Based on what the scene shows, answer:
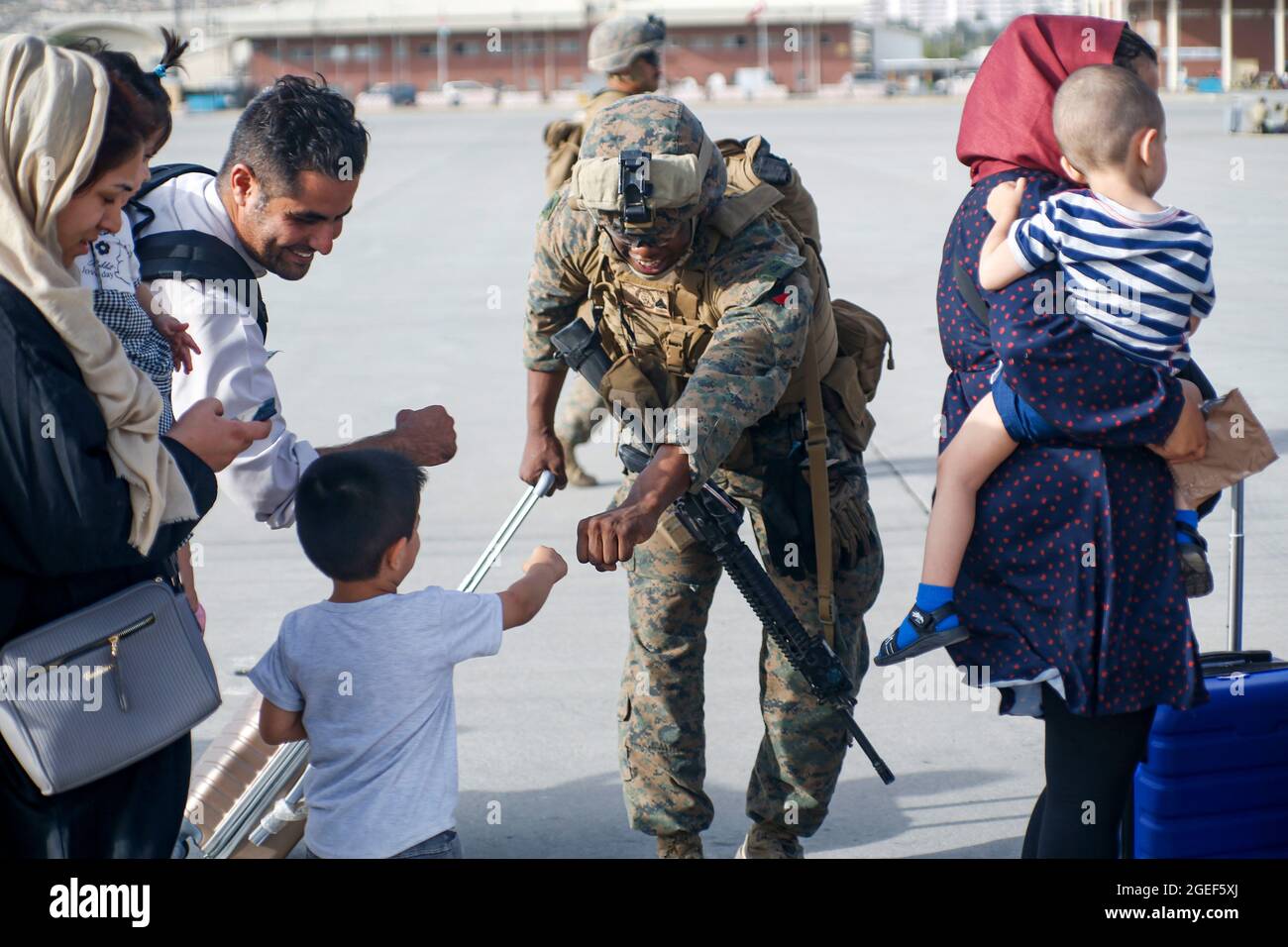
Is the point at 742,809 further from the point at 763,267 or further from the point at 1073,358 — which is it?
the point at 1073,358

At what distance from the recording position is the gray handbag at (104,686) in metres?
1.92

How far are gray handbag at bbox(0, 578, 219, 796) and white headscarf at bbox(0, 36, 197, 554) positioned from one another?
16cm

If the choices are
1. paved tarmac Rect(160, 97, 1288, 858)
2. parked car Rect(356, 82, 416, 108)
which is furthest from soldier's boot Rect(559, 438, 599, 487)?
parked car Rect(356, 82, 416, 108)

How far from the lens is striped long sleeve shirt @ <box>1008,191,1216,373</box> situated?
7.00 ft

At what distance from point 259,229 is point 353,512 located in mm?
676

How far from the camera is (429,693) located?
89.3 inches

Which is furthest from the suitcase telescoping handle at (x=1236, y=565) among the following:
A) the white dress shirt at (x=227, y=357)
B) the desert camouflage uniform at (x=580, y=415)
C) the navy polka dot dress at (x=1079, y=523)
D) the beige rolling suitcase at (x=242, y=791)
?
the desert camouflage uniform at (x=580, y=415)

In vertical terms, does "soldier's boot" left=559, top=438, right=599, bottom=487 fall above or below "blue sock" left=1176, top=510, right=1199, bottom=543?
below

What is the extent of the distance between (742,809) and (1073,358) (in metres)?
1.74

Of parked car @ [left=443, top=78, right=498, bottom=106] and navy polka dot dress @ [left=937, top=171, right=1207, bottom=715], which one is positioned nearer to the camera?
navy polka dot dress @ [left=937, top=171, right=1207, bottom=715]

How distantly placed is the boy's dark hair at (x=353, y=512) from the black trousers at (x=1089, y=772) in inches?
45.0

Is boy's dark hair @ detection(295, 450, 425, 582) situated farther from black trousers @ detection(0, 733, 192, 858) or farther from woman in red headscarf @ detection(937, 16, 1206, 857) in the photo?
woman in red headscarf @ detection(937, 16, 1206, 857)

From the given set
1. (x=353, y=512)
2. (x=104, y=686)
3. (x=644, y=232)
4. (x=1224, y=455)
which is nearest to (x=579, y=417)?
(x=644, y=232)

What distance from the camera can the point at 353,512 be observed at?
2.23 meters
